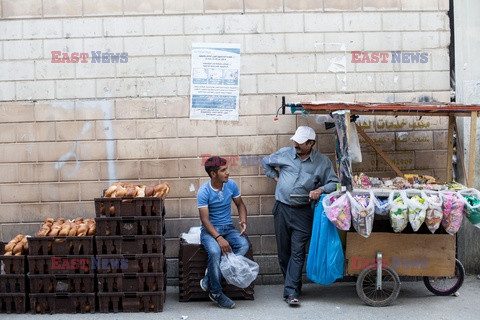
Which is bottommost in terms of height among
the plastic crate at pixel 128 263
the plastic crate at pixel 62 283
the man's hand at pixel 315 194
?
the plastic crate at pixel 62 283

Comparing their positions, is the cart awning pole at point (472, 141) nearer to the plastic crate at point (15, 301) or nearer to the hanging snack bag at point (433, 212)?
the hanging snack bag at point (433, 212)

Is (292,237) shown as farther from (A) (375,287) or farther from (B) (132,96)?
(B) (132,96)

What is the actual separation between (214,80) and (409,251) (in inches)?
119

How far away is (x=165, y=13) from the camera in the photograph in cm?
745

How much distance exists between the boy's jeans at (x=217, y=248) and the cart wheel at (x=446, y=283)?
2146mm

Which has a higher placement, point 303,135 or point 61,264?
point 303,135

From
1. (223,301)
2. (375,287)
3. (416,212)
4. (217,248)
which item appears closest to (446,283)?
(375,287)

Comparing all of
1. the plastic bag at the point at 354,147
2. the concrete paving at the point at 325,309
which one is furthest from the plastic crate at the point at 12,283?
the plastic bag at the point at 354,147

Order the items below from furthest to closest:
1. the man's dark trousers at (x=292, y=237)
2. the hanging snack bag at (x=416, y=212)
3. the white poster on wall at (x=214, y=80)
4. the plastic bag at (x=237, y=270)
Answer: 1. the white poster on wall at (x=214, y=80)
2. the man's dark trousers at (x=292, y=237)
3. the plastic bag at (x=237, y=270)
4. the hanging snack bag at (x=416, y=212)

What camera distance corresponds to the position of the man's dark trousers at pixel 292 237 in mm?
6711

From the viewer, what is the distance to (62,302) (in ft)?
21.0

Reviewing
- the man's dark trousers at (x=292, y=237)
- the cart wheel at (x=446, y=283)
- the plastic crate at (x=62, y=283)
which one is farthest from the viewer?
the cart wheel at (x=446, y=283)

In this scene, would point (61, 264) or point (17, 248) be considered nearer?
point (61, 264)

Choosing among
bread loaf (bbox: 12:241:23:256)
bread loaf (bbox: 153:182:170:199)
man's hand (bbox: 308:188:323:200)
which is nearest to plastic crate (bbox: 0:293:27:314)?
bread loaf (bbox: 12:241:23:256)
